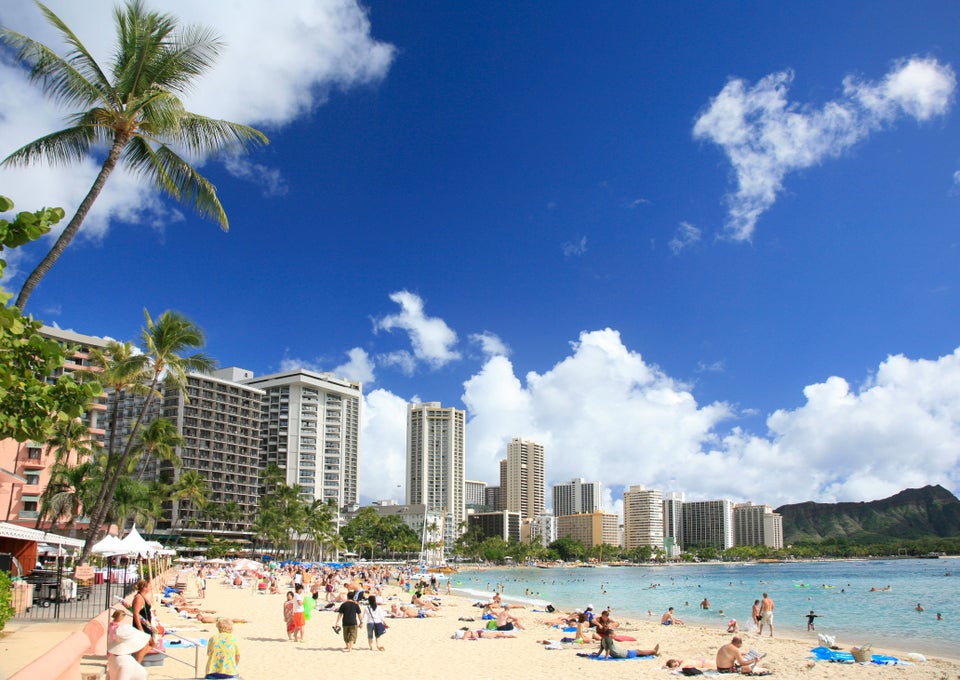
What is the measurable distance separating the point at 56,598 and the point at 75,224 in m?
10.3

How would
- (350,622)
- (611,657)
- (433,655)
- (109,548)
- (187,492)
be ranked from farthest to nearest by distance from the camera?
(187,492), (109,548), (611,657), (433,655), (350,622)

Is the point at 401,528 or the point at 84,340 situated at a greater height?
the point at 84,340

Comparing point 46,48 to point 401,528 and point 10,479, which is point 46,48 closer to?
point 10,479

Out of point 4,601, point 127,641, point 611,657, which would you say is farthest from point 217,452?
point 127,641

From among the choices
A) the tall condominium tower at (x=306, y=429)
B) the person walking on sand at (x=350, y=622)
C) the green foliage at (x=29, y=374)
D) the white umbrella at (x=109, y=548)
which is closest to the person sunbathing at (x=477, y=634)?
the person walking on sand at (x=350, y=622)

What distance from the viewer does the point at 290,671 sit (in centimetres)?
1338

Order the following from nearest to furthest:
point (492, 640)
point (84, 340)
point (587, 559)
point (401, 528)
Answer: point (492, 640)
point (84, 340)
point (401, 528)
point (587, 559)

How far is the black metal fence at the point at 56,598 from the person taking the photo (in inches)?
647

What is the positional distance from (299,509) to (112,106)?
90467 mm

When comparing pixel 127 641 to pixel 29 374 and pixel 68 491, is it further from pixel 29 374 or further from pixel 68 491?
pixel 68 491

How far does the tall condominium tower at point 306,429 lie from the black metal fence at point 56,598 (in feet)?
325

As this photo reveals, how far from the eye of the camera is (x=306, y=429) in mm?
123938

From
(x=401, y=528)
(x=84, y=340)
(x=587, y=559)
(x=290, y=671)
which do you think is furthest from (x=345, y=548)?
(x=290, y=671)

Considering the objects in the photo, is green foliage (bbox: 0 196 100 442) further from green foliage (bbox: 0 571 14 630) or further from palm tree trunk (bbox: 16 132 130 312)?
green foliage (bbox: 0 571 14 630)
